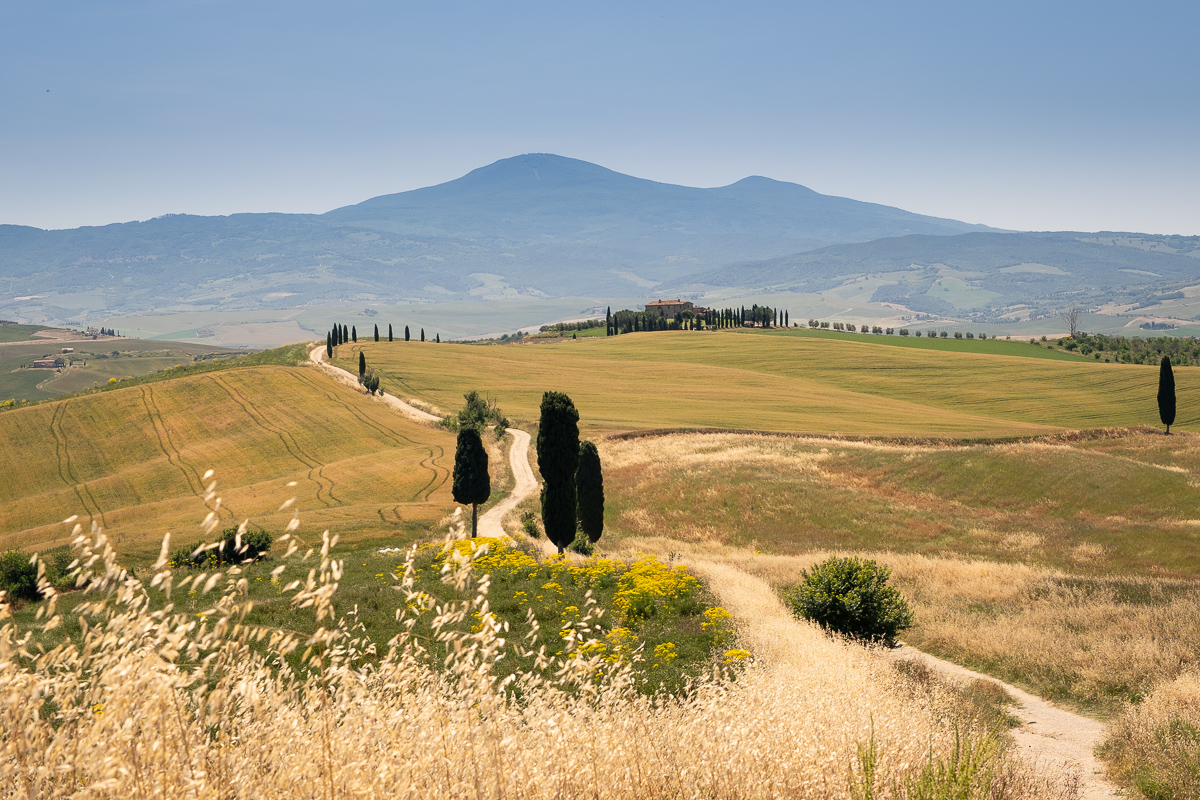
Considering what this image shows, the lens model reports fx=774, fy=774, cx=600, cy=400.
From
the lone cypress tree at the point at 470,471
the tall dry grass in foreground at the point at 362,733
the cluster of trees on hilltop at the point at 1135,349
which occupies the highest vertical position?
the cluster of trees on hilltop at the point at 1135,349

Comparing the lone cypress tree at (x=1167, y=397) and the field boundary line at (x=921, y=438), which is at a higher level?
the lone cypress tree at (x=1167, y=397)

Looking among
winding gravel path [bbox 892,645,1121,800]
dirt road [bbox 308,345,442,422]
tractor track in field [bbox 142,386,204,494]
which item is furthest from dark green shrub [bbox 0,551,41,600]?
dirt road [bbox 308,345,442,422]

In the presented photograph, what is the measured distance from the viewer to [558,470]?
131 feet

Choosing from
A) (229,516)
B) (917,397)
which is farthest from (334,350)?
(917,397)

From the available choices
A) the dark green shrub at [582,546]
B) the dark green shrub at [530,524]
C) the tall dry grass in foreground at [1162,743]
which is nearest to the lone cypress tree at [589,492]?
the dark green shrub at [582,546]

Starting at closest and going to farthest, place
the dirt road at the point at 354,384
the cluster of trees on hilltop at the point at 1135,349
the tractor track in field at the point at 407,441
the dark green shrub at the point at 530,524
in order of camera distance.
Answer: the dark green shrub at the point at 530,524, the tractor track in field at the point at 407,441, the dirt road at the point at 354,384, the cluster of trees on hilltop at the point at 1135,349

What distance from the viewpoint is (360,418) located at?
84.8 m

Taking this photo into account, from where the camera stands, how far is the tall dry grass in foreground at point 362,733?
529cm

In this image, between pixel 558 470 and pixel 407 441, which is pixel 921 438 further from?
pixel 407 441

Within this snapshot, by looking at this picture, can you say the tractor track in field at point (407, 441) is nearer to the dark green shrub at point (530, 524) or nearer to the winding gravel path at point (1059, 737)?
the dark green shrub at point (530, 524)

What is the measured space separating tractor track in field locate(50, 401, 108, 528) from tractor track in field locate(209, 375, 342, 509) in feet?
48.1

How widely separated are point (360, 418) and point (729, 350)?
264ft

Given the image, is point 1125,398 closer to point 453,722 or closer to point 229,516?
point 229,516

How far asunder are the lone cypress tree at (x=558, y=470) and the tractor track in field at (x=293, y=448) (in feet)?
67.3
